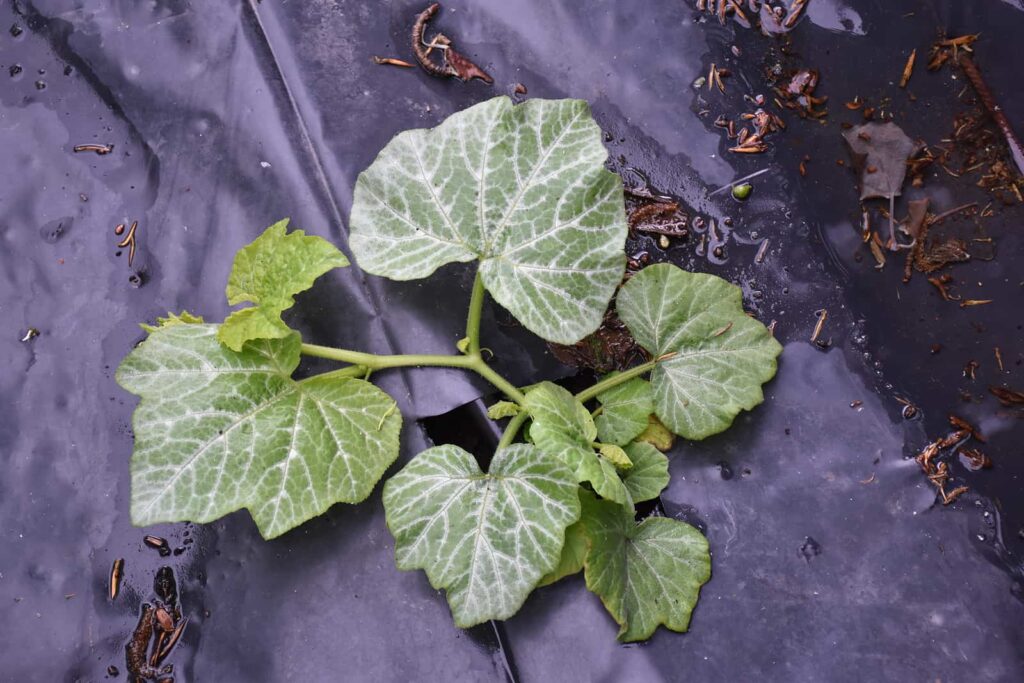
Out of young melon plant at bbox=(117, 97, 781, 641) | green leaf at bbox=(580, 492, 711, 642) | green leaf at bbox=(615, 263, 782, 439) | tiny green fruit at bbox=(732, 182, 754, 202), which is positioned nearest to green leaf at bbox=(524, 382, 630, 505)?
young melon plant at bbox=(117, 97, 781, 641)

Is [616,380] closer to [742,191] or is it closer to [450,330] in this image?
[450,330]

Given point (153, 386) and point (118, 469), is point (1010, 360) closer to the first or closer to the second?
point (153, 386)

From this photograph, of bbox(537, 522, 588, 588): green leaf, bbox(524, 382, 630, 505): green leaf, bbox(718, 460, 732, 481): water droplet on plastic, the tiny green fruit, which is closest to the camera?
bbox(524, 382, 630, 505): green leaf

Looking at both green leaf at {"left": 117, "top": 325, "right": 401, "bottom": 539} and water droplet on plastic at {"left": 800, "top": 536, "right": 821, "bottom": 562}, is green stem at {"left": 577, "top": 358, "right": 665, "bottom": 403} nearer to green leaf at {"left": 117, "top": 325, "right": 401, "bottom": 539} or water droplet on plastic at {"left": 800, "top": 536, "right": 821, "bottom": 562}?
green leaf at {"left": 117, "top": 325, "right": 401, "bottom": 539}

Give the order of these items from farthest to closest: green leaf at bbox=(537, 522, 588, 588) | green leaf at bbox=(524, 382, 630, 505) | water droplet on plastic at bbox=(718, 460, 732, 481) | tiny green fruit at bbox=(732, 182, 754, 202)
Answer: tiny green fruit at bbox=(732, 182, 754, 202) < water droplet on plastic at bbox=(718, 460, 732, 481) < green leaf at bbox=(537, 522, 588, 588) < green leaf at bbox=(524, 382, 630, 505)

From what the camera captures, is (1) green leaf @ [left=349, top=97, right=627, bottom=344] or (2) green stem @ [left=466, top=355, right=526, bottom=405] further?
(2) green stem @ [left=466, top=355, right=526, bottom=405]

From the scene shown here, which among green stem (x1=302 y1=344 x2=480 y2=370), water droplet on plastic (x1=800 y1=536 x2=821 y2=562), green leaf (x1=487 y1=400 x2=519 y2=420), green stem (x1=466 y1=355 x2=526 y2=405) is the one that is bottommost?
water droplet on plastic (x1=800 y1=536 x2=821 y2=562)
